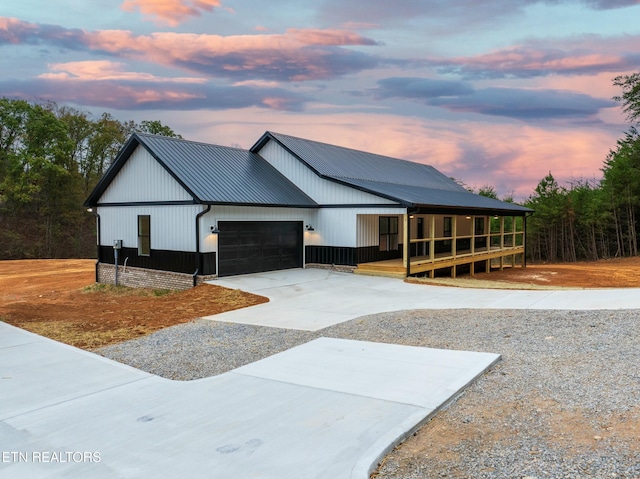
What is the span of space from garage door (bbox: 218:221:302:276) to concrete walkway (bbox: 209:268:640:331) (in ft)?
2.68

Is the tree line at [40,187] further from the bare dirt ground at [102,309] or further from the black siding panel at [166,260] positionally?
the black siding panel at [166,260]

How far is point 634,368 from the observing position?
5387 mm

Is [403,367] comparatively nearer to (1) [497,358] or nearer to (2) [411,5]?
(1) [497,358]

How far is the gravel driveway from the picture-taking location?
136 inches

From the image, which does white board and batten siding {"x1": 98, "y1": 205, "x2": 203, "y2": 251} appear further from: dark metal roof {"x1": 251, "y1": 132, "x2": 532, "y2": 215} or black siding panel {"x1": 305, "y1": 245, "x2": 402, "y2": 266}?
dark metal roof {"x1": 251, "y1": 132, "x2": 532, "y2": 215}

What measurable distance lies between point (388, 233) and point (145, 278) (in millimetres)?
9646

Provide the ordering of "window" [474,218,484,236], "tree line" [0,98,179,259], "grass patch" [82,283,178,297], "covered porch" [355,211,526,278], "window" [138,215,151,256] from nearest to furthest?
"grass patch" [82,283,178,297] < "covered porch" [355,211,526,278] < "window" [138,215,151,256] < "window" [474,218,484,236] < "tree line" [0,98,179,259]

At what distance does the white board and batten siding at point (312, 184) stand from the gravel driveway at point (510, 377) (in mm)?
7776

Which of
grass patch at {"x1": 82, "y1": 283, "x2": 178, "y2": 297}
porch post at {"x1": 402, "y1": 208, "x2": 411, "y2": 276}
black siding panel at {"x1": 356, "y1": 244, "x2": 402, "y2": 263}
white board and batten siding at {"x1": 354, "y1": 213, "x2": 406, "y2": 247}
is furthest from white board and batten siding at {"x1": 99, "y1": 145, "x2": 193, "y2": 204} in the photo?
porch post at {"x1": 402, "y1": 208, "x2": 411, "y2": 276}

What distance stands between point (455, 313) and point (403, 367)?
12.8ft

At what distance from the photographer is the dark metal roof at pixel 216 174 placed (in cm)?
1488

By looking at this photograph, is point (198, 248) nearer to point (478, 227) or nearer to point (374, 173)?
point (374, 173)

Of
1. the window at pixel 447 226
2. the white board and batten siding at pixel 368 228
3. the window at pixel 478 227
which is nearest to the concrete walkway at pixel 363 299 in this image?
the white board and batten siding at pixel 368 228

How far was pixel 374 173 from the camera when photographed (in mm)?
21734
